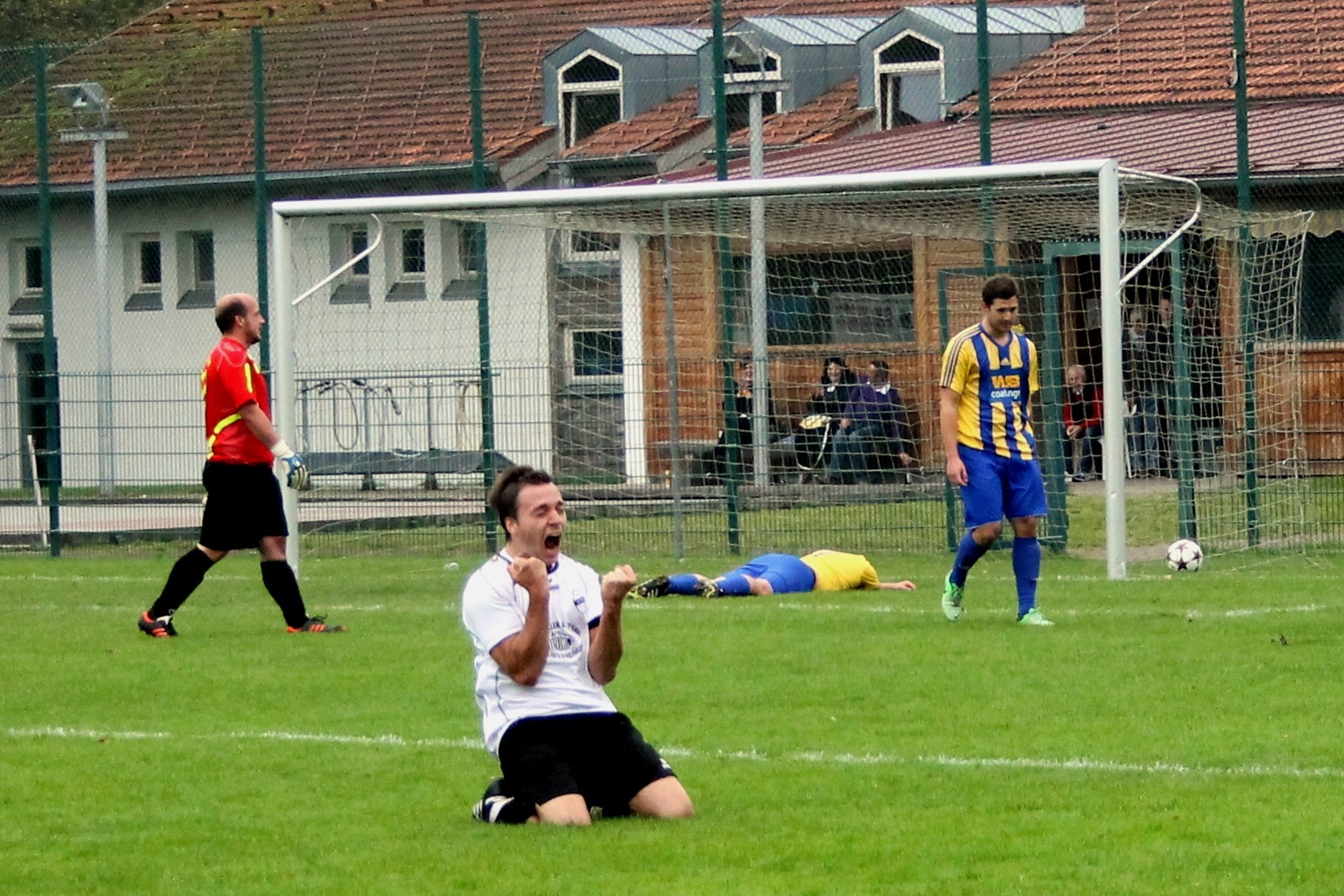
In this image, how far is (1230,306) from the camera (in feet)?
57.9

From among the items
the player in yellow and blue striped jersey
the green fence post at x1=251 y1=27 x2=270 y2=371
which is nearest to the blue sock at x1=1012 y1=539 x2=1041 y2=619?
the player in yellow and blue striped jersey

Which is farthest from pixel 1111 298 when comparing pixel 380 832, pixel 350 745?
pixel 380 832

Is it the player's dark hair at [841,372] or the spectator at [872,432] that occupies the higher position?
the player's dark hair at [841,372]

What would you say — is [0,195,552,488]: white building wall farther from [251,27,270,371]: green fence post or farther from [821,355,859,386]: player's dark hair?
[821,355,859,386]: player's dark hair

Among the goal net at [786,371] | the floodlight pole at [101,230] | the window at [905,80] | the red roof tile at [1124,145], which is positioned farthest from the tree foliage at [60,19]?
the goal net at [786,371]

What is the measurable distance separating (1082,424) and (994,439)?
5.18 metres

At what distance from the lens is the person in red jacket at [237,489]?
1308 centimetres

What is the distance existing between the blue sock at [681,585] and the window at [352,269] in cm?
687

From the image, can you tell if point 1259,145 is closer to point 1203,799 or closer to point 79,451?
point 79,451

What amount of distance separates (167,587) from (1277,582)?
690 centimetres

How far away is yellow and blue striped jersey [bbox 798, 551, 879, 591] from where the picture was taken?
50.2 feet

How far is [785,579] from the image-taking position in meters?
15.3

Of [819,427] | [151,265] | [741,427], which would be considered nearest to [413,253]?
[741,427]

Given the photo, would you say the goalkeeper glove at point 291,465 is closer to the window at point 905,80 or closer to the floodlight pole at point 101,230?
the floodlight pole at point 101,230
